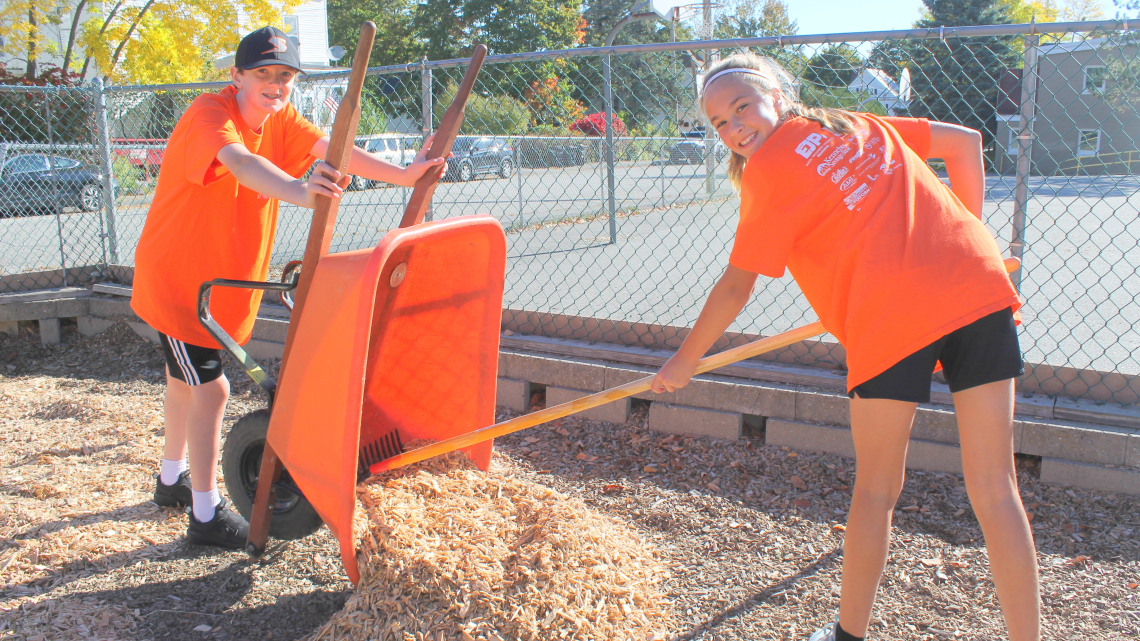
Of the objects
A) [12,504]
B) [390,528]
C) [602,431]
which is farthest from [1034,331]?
[12,504]

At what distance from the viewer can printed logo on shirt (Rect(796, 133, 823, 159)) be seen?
5.58 ft

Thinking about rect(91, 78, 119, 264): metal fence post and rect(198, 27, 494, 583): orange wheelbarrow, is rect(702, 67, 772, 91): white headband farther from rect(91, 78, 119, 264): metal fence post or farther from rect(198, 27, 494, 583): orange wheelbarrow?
rect(91, 78, 119, 264): metal fence post

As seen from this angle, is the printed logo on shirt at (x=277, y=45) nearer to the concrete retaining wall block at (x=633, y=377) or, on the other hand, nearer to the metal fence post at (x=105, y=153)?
the concrete retaining wall block at (x=633, y=377)

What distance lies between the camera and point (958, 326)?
166 centimetres

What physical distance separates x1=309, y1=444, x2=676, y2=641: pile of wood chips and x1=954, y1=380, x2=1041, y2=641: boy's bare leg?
92 centimetres

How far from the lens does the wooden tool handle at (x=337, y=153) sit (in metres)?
1.96

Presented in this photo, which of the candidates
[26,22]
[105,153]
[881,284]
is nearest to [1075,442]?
[881,284]

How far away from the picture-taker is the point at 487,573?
218 centimetres

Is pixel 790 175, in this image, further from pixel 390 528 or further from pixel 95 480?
pixel 95 480

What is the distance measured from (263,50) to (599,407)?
7.21 ft

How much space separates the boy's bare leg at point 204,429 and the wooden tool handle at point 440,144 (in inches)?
35.0

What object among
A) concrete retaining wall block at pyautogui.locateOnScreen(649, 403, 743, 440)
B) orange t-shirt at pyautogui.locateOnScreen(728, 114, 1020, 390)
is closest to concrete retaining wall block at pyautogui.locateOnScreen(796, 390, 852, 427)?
concrete retaining wall block at pyautogui.locateOnScreen(649, 403, 743, 440)

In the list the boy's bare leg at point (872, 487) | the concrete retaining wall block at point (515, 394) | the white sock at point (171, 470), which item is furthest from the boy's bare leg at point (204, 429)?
the boy's bare leg at point (872, 487)

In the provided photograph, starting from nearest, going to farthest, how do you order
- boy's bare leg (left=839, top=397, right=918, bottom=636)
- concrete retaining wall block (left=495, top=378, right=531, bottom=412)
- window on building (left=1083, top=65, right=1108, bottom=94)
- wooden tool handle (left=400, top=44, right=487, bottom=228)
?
boy's bare leg (left=839, top=397, right=918, bottom=636), wooden tool handle (left=400, top=44, right=487, bottom=228), window on building (left=1083, top=65, right=1108, bottom=94), concrete retaining wall block (left=495, top=378, right=531, bottom=412)
